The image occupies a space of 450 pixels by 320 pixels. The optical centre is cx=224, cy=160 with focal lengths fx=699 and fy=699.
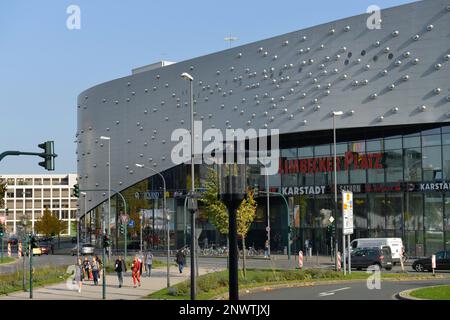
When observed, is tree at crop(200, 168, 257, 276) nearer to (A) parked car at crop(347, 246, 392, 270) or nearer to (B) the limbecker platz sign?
(A) parked car at crop(347, 246, 392, 270)

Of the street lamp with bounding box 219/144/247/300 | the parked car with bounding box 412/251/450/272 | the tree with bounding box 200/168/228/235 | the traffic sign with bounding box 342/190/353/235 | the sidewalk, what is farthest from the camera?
the parked car with bounding box 412/251/450/272

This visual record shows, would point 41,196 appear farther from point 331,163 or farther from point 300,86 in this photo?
point 331,163

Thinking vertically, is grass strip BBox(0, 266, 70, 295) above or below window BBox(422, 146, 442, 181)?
below

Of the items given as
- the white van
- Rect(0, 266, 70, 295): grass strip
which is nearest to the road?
Rect(0, 266, 70, 295): grass strip

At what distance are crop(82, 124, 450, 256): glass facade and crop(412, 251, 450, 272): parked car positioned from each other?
1265 centimetres

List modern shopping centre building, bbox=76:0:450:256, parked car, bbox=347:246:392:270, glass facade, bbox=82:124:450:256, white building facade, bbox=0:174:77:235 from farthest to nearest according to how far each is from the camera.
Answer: white building facade, bbox=0:174:77:235, glass facade, bbox=82:124:450:256, modern shopping centre building, bbox=76:0:450:256, parked car, bbox=347:246:392:270

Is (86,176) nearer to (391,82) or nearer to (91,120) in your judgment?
(91,120)

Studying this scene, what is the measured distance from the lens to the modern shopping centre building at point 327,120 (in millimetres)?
54719

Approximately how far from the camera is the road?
83.7ft

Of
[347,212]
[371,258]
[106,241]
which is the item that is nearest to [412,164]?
[371,258]

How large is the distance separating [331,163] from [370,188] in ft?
14.9

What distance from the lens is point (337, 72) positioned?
5950 centimetres

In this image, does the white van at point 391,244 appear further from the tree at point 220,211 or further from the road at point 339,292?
the road at point 339,292

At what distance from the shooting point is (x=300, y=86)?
62.1 m
